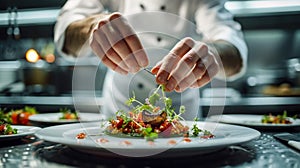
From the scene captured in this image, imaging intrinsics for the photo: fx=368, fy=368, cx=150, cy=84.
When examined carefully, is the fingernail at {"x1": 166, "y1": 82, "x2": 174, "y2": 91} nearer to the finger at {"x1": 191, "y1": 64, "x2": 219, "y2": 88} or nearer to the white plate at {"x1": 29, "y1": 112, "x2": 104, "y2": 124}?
the finger at {"x1": 191, "y1": 64, "x2": 219, "y2": 88}

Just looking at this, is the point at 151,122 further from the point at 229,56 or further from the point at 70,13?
the point at 70,13

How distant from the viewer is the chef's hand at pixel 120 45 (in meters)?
0.72

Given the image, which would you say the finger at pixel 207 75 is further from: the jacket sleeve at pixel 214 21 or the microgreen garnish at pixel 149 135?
the jacket sleeve at pixel 214 21

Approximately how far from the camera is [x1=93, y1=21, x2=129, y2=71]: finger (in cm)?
76

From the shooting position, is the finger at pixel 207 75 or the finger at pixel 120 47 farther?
the finger at pixel 207 75

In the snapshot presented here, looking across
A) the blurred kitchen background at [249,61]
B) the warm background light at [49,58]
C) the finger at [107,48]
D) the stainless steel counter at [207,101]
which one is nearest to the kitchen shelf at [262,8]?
the blurred kitchen background at [249,61]

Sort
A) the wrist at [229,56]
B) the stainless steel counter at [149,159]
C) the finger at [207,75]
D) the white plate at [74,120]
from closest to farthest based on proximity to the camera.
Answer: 1. the stainless steel counter at [149,159]
2. the finger at [207,75]
3. the white plate at [74,120]
4. the wrist at [229,56]

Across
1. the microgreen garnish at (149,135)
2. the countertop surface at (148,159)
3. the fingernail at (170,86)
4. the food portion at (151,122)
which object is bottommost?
the countertop surface at (148,159)

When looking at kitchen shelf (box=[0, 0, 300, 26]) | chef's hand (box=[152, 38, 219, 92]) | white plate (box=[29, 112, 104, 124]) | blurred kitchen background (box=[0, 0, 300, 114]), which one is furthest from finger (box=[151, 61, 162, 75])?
kitchen shelf (box=[0, 0, 300, 26])

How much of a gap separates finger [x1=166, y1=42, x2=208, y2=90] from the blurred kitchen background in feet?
6.66

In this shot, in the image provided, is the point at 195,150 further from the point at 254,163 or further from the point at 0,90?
the point at 0,90

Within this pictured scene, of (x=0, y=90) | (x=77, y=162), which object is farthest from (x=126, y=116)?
(x=0, y=90)

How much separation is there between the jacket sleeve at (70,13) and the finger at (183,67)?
0.57 meters

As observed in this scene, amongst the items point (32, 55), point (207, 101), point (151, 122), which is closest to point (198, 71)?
point (151, 122)
